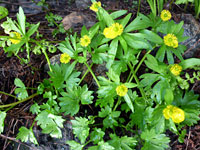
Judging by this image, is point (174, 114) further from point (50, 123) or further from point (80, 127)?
point (50, 123)

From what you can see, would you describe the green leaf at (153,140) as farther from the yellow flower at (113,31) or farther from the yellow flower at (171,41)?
the yellow flower at (113,31)

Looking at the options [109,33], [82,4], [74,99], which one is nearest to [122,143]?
[74,99]

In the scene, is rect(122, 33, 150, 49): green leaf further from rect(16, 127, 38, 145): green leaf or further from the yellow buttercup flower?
rect(16, 127, 38, 145): green leaf

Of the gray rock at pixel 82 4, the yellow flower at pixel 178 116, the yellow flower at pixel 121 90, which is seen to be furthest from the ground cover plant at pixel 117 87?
the gray rock at pixel 82 4

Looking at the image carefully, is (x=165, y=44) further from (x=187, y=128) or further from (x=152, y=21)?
(x=187, y=128)

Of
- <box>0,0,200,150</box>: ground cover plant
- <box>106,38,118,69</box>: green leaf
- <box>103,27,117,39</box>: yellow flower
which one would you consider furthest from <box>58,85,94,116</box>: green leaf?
<box>103,27,117,39</box>: yellow flower

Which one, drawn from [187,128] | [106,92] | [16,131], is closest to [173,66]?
[106,92]
